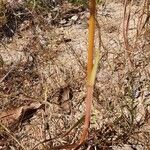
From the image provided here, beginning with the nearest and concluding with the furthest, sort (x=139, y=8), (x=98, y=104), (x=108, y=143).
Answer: (x=108, y=143)
(x=98, y=104)
(x=139, y=8)

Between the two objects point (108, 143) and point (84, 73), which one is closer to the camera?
point (108, 143)

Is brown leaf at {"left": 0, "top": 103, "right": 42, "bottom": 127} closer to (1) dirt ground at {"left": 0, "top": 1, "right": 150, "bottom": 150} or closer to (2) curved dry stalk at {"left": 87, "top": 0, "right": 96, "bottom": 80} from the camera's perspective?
(1) dirt ground at {"left": 0, "top": 1, "right": 150, "bottom": 150}

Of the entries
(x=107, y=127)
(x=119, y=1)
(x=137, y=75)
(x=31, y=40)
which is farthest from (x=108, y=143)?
(x=119, y=1)

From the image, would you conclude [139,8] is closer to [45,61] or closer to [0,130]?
[45,61]

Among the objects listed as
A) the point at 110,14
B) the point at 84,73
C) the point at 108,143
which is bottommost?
the point at 108,143

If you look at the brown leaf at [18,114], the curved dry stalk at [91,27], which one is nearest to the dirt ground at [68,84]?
the brown leaf at [18,114]

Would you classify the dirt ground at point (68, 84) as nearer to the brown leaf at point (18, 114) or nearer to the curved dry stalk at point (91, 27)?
the brown leaf at point (18, 114)

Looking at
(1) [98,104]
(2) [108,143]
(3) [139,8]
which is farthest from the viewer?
(3) [139,8]

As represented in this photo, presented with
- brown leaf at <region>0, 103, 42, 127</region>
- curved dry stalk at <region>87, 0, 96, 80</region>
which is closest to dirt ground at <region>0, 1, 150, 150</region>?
brown leaf at <region>0, 103, 42, 127</region>
